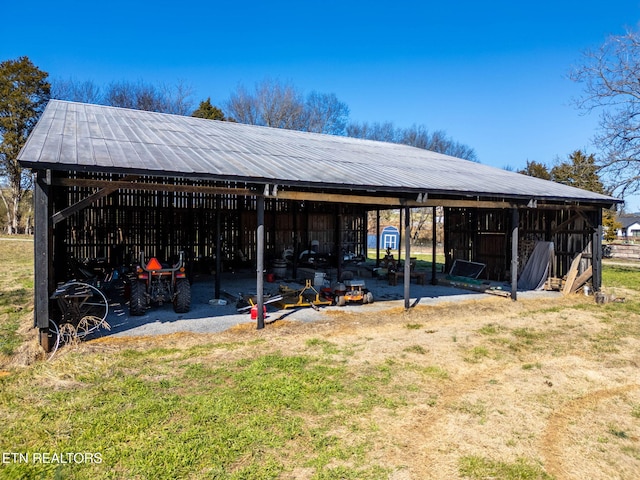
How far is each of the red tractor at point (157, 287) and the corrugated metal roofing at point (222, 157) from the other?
76.8 inches

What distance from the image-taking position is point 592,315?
8.62 m

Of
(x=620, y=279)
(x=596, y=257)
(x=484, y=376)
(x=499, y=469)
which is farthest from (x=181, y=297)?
(x=620, y=279)

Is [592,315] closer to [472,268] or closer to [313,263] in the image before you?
[472,268]

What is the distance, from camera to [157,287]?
757cm

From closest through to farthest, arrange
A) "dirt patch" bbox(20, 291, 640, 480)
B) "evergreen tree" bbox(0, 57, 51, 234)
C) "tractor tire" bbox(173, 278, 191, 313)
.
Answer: "dirt patch" bbox(20, 291, 640, 480)
"tractor tire" bbox(173, 278, 191, 313)
"evergreen tree" bbox(0, 57, 51, 234)

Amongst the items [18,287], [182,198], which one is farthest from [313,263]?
[18,287]

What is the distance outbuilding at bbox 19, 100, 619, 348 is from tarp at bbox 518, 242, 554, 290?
1.43ft

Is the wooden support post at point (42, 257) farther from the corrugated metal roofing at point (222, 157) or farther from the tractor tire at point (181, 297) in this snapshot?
the tractor tire at point (181, 297)

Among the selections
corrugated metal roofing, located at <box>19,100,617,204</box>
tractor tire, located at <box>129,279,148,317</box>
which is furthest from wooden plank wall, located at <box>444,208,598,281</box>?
tractor tire, located at <box>129,279,148,317</box>

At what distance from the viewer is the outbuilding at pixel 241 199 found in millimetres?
5996

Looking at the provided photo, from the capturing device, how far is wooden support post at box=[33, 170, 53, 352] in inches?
213

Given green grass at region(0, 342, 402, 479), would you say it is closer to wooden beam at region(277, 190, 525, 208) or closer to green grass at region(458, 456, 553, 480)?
green grass at region(458, 456, 553, 480)

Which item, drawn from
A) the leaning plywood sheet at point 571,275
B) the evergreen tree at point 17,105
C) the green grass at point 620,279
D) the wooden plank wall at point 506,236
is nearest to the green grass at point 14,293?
the evergreen tree at point 17,105

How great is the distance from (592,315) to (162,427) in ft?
27.5
